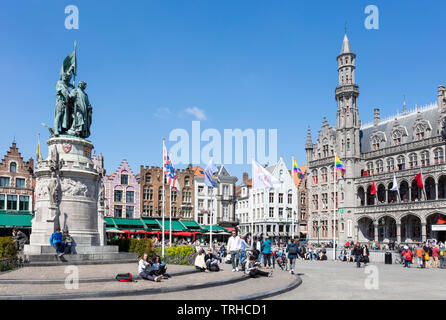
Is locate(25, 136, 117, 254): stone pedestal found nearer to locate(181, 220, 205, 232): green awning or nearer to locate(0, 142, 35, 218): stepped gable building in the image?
locate(0, 142, 35, 218): stepped gable building

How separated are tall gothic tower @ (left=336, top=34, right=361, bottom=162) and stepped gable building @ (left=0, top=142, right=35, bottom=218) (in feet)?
130

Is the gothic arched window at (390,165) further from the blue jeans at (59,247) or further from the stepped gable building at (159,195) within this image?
the blue jeans at (59,247)

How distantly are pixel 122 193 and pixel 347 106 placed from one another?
108 feet

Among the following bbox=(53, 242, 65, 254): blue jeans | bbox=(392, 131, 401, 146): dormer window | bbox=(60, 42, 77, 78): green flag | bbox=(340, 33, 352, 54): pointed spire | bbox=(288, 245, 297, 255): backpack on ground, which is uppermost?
bbox=(340, 33, 352, 54): pointed spire

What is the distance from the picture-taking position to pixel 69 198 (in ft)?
65.7

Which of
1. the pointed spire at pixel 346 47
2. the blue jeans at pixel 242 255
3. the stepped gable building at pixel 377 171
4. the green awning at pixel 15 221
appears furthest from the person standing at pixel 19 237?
the pointed spire at pixel 346 47

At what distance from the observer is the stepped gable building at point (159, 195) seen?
6538 cm

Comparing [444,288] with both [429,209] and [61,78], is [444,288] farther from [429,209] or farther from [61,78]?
[429,209]

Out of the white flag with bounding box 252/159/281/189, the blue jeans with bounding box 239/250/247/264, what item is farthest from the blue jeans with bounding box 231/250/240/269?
the white flag with bounding box 252/159/281/189

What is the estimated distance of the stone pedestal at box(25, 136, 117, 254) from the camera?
19438mm

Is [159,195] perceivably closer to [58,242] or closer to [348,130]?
[348,130]

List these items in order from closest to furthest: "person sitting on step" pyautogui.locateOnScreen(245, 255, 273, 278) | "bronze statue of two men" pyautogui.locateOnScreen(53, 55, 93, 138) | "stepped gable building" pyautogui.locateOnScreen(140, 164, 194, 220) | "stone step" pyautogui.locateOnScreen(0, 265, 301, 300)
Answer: "stone step" pyautogui.locateOnScreen(0, 265, 301, 300) < "person sitting on step" pyautogui.locateOnScreen(245, 255, 273, 278) < "bronze statue of two men" pyautogui.locateOnScreen(53, 55, 93, 138) < "stepped gable building" pyautogui.locateOnScreen(140, 164, 194, 220)
